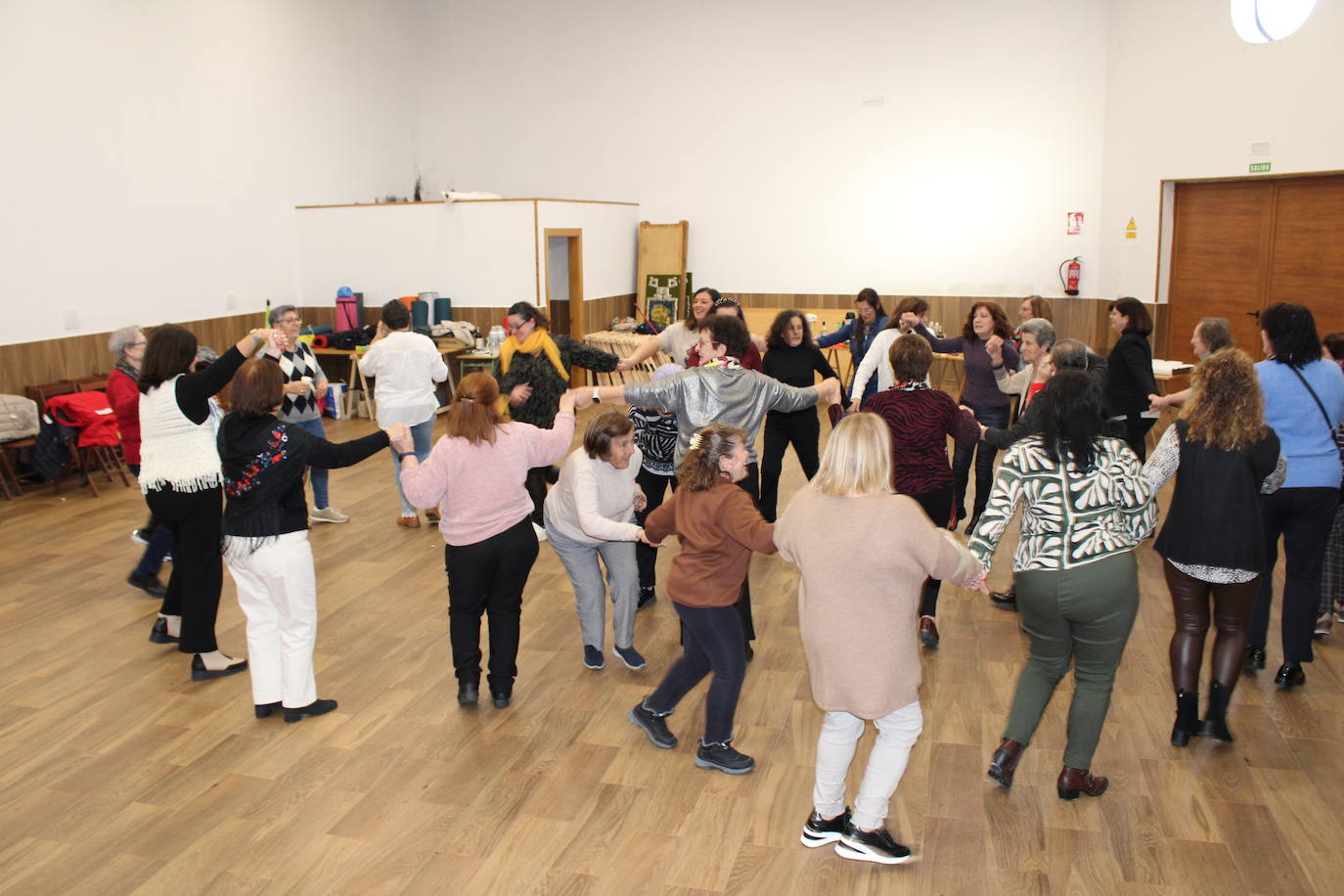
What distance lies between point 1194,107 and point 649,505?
8.10 metres

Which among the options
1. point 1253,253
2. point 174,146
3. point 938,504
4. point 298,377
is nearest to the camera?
point 938,504

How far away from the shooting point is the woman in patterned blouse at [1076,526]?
330 cm

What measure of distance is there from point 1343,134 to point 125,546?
32.4ft

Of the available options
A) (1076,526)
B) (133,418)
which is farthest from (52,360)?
(1076,526)

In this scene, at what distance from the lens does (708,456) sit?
11.5 feet

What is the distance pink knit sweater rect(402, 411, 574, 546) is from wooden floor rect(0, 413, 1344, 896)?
2.85ft

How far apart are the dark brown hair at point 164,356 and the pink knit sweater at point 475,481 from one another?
1.37 metres

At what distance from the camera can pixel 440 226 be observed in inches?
472

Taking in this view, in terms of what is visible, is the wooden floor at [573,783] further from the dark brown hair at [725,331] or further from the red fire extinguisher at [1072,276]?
the red fire extinguisher at [1072,276]

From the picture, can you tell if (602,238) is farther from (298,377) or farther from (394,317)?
(298,377)

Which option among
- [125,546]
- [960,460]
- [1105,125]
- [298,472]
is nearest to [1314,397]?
[960,460]

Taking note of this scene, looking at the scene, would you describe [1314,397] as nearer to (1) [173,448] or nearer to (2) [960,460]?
(2) [960,460]

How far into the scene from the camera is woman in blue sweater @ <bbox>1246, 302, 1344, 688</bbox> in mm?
4129

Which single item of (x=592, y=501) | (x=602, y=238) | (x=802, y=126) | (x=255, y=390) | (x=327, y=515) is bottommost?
(x=327, y=515)
